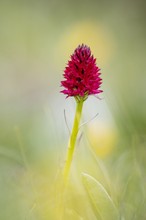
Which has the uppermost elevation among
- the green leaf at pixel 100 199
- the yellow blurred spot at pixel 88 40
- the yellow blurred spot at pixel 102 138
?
the yellow blurred spot at pixel 88 40

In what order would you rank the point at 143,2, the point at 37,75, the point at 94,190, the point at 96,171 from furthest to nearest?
the point at 143,2 → the point at 37,75 → the point at 96,171 → the point at 94,190

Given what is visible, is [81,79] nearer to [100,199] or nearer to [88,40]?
[100,199]

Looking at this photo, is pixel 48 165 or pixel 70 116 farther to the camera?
pixel 70 116

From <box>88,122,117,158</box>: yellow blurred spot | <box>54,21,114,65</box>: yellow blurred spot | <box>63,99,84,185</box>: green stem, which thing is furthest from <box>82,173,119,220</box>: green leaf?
<box>54,21,114,65</box>: yellow blurred spot

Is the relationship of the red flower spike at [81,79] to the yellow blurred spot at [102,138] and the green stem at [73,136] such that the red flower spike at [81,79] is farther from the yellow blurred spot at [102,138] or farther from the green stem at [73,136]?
the yellow blurred spot at [102,138]

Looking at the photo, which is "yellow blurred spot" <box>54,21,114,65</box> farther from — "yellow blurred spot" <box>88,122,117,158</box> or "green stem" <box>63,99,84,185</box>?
A: "green stem" <box>63,99,84,185</box>

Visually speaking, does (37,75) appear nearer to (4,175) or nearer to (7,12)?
(7,12)

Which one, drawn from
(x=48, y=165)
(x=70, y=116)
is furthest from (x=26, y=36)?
(x=48, y=165)

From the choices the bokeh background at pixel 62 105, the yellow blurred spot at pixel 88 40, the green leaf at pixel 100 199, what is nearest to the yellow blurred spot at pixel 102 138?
the bokeh background at pixel 62 105
